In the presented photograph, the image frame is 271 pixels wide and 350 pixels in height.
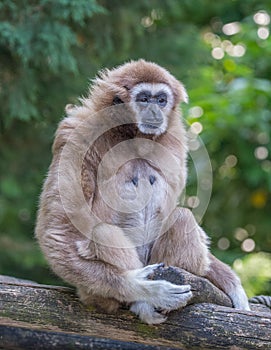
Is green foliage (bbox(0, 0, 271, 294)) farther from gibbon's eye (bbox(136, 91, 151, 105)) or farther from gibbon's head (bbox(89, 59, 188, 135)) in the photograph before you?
gibbon's eye (bbox(136, 91, 151, 105))

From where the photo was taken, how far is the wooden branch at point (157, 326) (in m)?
3.86

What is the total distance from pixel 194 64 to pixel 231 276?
4.83 m

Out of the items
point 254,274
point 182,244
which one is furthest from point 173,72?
point 182,244

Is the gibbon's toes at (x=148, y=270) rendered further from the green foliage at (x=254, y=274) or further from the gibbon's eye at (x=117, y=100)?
the green foliage at (x=254, y=274)

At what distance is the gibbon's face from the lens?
4.47m

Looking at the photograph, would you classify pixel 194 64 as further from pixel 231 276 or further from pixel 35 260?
pixel 231 276

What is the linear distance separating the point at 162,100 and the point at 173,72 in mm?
4264

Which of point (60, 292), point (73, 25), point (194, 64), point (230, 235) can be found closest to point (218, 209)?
point (230, 235)

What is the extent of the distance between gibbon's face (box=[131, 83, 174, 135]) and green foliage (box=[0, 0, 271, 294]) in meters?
2.48

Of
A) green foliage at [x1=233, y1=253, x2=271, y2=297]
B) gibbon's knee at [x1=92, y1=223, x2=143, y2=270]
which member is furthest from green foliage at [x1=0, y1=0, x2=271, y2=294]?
gibbon's knee at [x1=92, y1=223, x2=143, y2=270]

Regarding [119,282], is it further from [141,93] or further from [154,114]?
[141,93]

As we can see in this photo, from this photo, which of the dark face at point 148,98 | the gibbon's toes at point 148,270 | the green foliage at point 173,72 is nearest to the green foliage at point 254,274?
the green foliage at point 173,72

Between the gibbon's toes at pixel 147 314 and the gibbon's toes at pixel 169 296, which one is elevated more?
the gibbon's toes at pixel 169 296

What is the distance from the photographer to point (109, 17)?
315 inches
